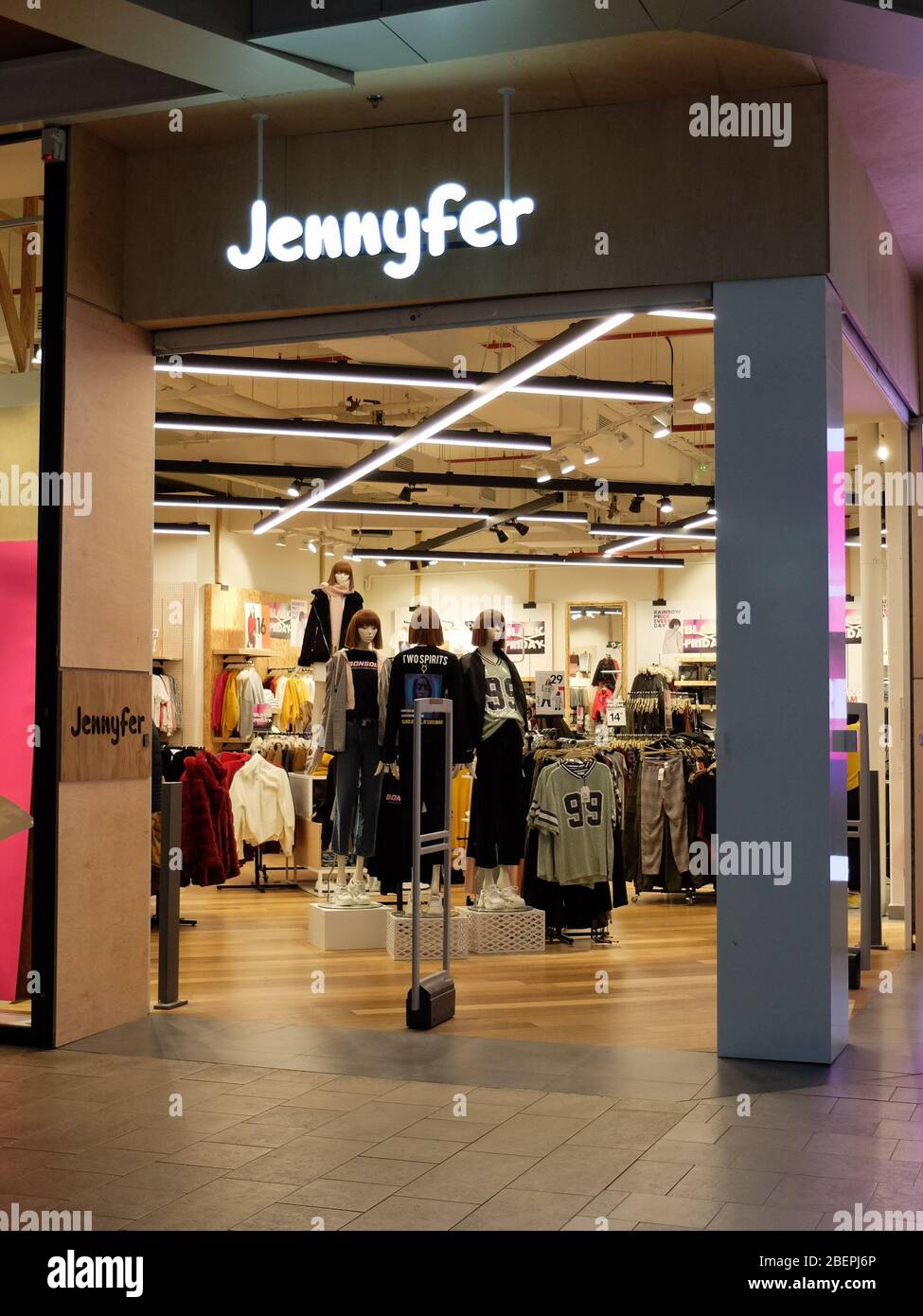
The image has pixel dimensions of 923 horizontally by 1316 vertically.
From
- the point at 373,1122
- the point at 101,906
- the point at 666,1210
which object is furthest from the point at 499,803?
the point at 666,1210

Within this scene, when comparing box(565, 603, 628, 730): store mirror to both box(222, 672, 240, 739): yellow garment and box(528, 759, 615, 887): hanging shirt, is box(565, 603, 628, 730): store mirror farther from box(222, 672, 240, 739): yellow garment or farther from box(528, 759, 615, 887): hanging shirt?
box(528, 759, 615, 887): hanging shirt

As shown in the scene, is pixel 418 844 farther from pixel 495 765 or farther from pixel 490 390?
pixel 490 390

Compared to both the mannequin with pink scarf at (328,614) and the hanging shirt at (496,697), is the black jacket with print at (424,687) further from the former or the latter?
the mannequin with pink scarf at (328,614)

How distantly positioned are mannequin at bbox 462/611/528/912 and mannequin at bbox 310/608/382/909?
64 centimetres

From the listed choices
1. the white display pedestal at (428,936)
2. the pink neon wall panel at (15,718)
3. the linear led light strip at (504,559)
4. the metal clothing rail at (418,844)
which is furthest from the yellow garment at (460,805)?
the linear led light strip at (504,559)

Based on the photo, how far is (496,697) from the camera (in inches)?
328

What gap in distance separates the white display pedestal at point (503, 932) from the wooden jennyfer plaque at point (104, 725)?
8.35ft

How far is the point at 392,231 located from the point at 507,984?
3.76 metres

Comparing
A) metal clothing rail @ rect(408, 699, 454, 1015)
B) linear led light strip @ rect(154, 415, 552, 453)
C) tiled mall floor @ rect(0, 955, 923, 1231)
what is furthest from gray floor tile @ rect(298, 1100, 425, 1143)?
linear led light strip @ rect(154, 415, 552, 453)

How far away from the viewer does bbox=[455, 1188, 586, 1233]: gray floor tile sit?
3.57 m

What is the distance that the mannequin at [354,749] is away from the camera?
8438mm
